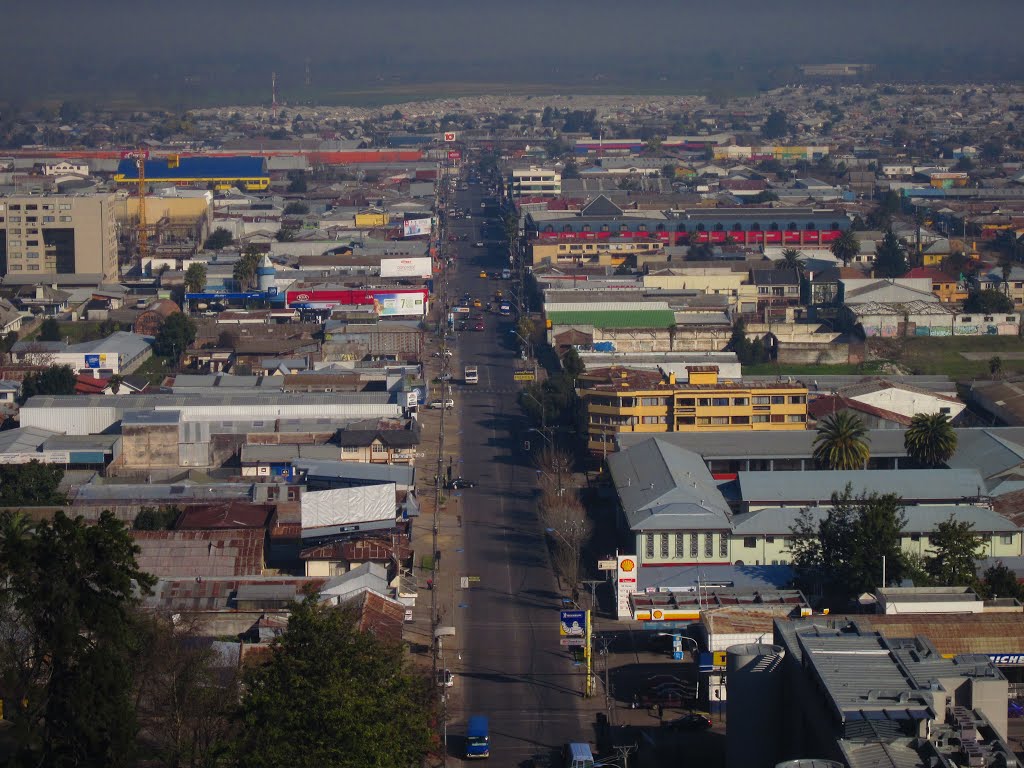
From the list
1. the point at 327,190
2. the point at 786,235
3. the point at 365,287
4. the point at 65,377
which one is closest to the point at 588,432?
the point at 65,377

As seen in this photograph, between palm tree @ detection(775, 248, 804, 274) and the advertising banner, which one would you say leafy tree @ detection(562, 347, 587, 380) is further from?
palm tree @ detection(775, 248, 804, 274)

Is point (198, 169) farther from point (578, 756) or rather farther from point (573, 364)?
point (578, 756)

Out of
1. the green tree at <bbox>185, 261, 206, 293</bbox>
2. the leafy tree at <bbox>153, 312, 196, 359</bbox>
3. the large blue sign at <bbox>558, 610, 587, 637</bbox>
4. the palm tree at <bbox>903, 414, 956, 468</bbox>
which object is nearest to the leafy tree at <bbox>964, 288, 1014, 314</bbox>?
the palm tree at <bbox>903, 414, 956, 468</bbox>

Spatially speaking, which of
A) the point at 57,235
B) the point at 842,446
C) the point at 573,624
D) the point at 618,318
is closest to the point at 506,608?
the point at 573,624

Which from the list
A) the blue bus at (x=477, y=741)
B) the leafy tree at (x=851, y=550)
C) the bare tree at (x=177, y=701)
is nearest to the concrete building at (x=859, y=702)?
the blue bus at (x=477, y=741)

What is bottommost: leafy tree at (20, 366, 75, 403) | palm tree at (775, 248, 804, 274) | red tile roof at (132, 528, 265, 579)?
red tile roof at (132, 528, 265, 579)

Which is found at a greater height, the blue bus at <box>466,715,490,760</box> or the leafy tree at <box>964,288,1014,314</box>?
the leafy tree at <box>964,288,1014,314</box>
